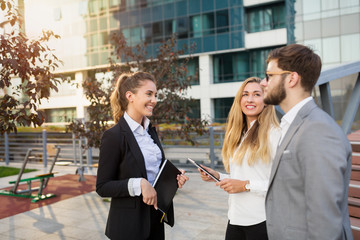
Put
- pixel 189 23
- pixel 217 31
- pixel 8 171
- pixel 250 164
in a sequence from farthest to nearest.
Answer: pixel 189 23 < pixel 217 31 < pixel 8 171 < pixel 250 164

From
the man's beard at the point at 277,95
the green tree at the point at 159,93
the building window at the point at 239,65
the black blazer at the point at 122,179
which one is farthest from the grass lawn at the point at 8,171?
the building window at the point at 239,65

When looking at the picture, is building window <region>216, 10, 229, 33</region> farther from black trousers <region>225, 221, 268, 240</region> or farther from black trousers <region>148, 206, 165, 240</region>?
black trousers <region>225, 221, 268, 240</region>

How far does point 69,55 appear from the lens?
35719mm

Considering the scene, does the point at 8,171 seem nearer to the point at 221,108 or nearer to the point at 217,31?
the point at 221,108

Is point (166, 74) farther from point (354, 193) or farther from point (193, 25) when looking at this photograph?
point (193, 25)

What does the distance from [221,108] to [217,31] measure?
684 centimetres

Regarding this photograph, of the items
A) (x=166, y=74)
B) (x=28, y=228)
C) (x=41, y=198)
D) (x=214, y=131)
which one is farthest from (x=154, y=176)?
(x=214, y=131)

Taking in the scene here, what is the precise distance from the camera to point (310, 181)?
5.12ft

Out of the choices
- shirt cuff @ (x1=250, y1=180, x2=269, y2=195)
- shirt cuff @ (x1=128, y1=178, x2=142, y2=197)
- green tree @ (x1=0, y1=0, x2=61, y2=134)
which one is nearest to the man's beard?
shirt cuff @ (x1=250, y1=180, x2=269, y2=195)

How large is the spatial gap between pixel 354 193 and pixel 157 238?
8.36 ft

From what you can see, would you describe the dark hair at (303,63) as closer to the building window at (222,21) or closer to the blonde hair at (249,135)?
the blonde hair at (249,135)

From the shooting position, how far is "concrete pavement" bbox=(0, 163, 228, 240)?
528cm

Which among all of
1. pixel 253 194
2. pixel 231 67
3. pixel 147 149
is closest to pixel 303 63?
pixel 253 194

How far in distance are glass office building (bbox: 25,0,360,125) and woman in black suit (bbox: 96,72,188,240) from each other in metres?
20.6
